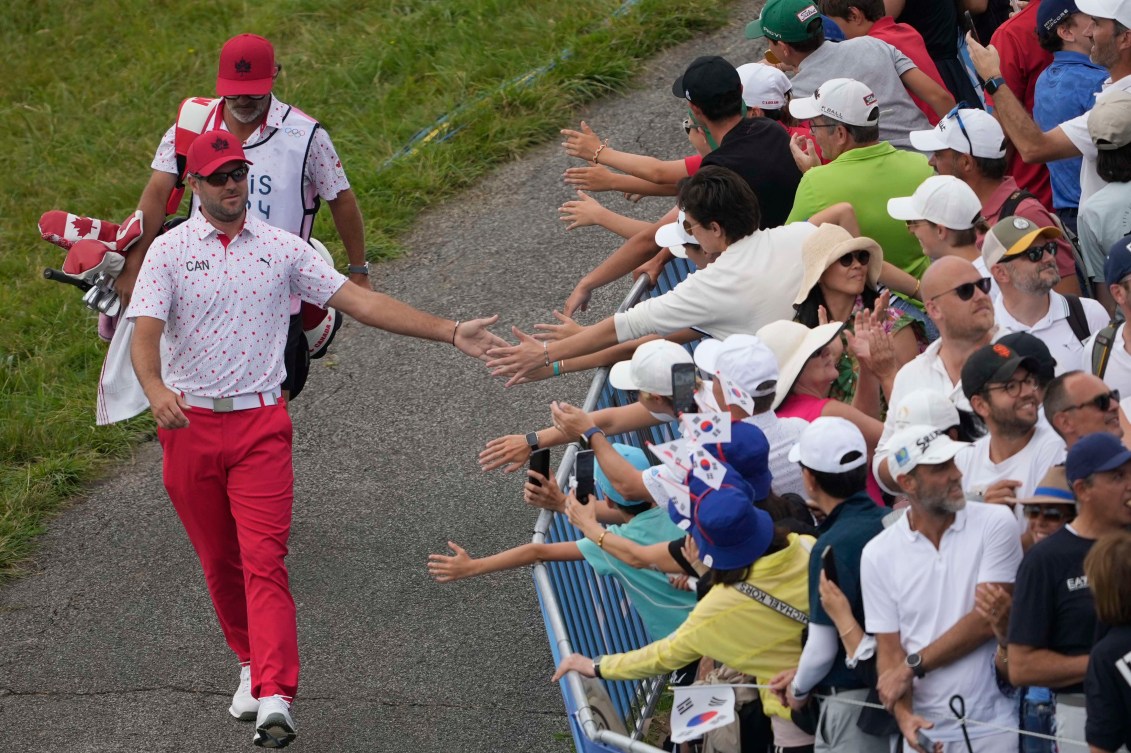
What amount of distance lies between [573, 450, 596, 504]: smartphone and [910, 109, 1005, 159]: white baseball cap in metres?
1.88

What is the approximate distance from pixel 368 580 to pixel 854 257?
10.00ft

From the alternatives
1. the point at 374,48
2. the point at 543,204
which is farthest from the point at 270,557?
the point at 374,48

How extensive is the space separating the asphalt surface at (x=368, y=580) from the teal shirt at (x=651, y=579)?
1116 mm

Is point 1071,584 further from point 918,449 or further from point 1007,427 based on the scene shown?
point 1007,427

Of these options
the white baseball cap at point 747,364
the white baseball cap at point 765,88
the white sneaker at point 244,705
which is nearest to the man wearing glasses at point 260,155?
the white sneaker at point 244,705

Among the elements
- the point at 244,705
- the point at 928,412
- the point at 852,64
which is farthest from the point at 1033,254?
the point at 244,705

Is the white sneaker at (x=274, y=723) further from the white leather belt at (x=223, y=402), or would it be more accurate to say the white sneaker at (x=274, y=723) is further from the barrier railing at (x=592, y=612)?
the white leather belt at (x=223, y=402)

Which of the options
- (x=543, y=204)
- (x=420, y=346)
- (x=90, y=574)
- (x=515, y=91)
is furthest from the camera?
(x=515, y=91)

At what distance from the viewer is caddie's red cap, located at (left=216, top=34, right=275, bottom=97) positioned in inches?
271

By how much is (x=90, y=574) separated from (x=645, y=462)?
3.77 m

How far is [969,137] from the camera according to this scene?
602cm

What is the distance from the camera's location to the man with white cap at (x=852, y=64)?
7133mm

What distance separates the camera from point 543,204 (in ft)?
34.5

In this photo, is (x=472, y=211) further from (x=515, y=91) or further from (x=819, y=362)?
(x=819, y=362)
